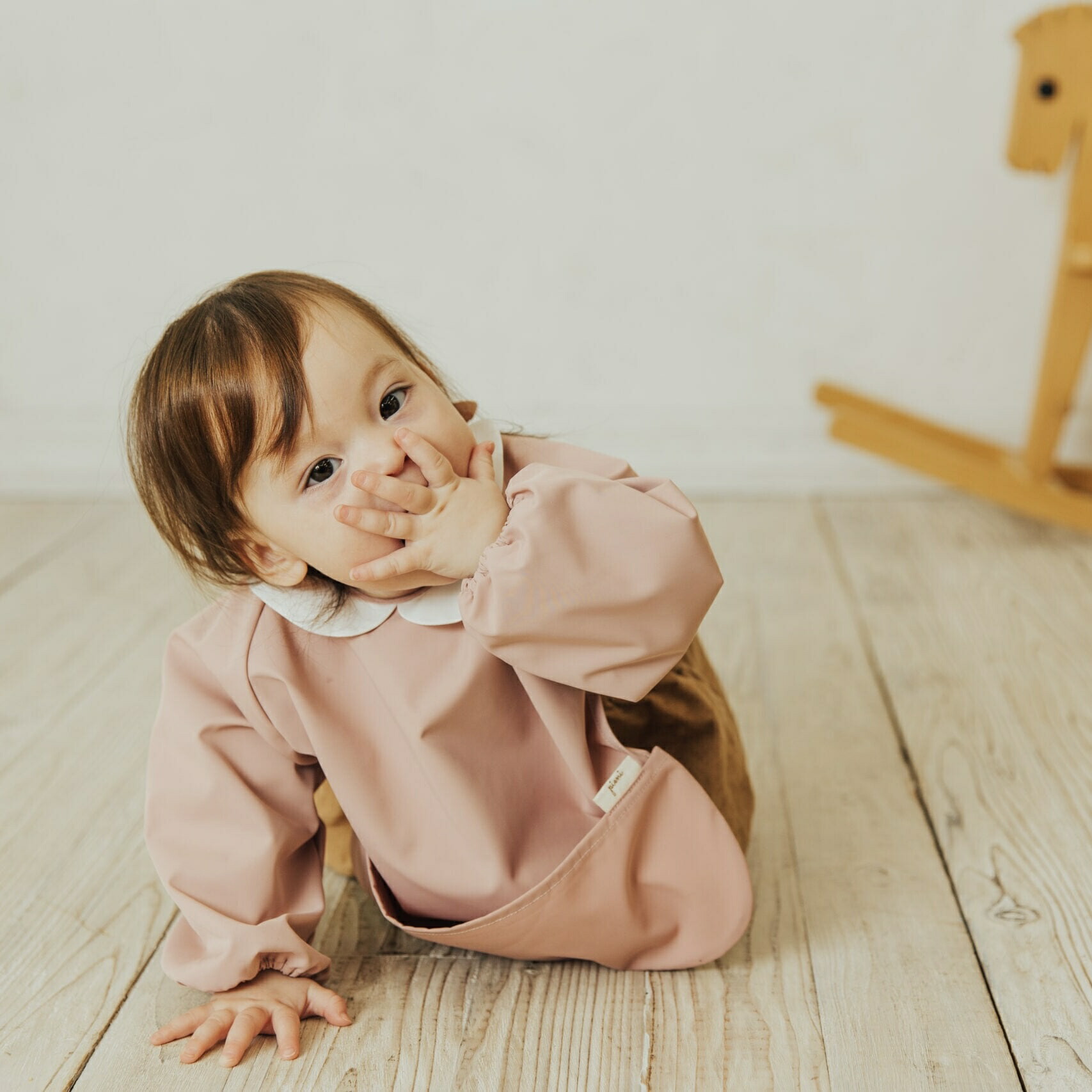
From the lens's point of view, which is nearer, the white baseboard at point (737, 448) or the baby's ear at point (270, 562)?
the baby's ear at point (270, 562)

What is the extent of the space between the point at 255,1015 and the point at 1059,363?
1.21 m

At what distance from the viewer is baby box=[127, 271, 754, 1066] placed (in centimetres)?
A: 68

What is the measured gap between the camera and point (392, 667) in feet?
2.43

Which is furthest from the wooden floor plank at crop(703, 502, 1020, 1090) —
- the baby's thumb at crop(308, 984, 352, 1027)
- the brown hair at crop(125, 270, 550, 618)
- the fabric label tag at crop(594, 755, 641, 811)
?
the brown hair at crop(125, 270, 550, 618)

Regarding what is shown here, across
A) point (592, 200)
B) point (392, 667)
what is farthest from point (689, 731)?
point (592, 200)

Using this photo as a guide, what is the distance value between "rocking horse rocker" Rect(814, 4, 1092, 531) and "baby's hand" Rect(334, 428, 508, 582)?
97 cm

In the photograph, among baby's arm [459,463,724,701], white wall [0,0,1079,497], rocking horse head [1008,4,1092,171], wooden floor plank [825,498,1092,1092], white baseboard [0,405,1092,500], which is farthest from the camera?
white baseboard [0,405,1092,500]

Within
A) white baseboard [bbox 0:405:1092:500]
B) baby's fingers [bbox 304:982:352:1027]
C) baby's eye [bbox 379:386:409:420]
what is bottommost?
white baseboard [bbox 0:405:1092:500]

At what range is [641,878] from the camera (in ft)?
2.50

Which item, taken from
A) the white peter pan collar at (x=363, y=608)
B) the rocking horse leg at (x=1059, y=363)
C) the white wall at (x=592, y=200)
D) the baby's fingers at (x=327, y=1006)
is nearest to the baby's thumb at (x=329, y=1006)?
the baby's fingers at (x=327, y=1006)

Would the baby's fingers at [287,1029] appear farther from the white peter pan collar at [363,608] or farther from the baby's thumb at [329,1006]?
the white peter pan collar at [363,608]

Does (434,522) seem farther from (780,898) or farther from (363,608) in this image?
(780,898)

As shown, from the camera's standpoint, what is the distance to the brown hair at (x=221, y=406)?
0.68 m

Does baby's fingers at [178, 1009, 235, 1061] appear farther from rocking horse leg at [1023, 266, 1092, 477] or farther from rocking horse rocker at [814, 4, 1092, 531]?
rocking horse leg at [1023, 266, 1092, 477]
